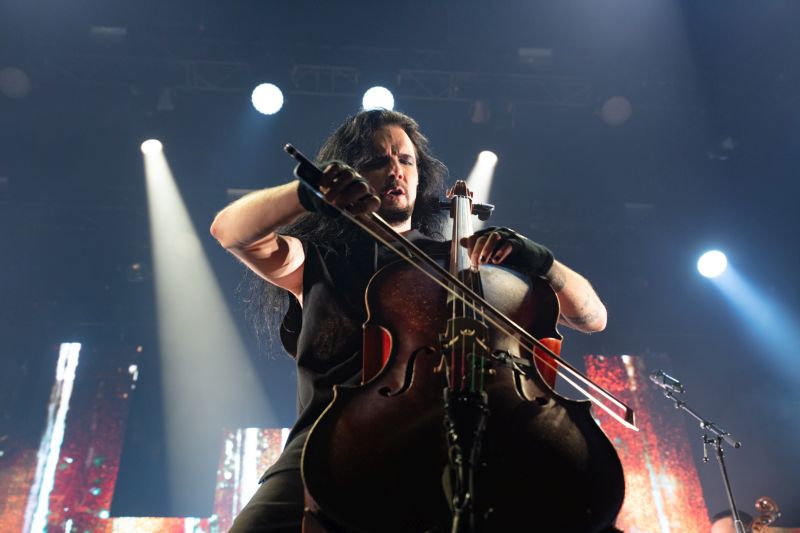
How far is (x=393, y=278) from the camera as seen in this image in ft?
5.76

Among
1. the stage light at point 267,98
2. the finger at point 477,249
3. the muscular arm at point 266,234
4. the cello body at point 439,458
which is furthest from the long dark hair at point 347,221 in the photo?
the stage light at point 267,98

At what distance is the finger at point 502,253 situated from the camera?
67.3 inches

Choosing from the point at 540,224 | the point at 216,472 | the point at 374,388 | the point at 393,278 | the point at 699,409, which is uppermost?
the point at 540,224

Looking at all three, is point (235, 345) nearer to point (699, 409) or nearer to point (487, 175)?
point (487, 175)

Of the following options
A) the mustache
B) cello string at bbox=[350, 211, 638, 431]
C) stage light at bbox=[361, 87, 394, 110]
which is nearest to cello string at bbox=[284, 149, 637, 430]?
cello string at bbox=[350, 211, 638, 431]

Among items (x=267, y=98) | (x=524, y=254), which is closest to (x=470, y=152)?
(x=267, y=98)

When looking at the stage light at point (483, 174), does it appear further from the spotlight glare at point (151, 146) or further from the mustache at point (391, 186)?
the mustache at point (391, 186)

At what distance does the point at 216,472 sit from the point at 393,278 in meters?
6.49

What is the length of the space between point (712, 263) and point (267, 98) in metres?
6.01

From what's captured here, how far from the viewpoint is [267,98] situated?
6.97 m

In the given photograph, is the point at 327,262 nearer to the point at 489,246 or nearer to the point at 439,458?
the point at 489,246

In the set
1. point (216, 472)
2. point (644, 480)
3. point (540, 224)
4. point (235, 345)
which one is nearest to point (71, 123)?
point (235, 345)

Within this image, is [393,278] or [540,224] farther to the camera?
[540,224]

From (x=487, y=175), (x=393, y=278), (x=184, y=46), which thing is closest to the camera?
(x=393, y=278)
